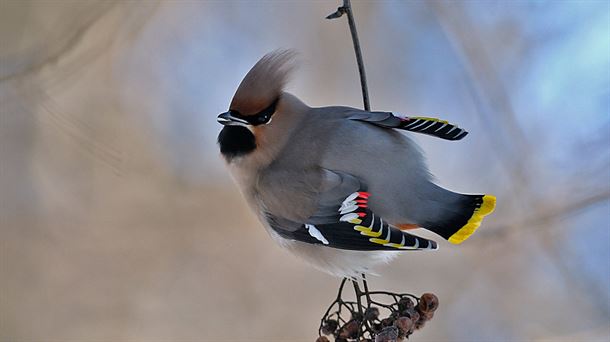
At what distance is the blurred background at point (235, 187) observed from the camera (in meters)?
2.76

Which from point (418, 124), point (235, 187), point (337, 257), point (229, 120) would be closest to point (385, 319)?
point (337, 257)

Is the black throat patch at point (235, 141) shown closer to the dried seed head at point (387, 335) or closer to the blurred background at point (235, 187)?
the dried seed head at point (387, 335)

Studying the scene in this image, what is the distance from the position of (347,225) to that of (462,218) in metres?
0.24

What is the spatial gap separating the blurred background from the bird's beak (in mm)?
1272

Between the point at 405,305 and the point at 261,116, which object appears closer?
the point at 261,116

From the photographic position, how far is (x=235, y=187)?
2.82 metres

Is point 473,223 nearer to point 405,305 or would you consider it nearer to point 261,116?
point 405,305

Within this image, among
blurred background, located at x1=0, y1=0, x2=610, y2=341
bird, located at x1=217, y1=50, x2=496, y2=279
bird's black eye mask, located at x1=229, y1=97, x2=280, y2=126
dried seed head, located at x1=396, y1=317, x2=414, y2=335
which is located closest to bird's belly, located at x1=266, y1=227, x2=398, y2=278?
bird, located at x1=217, y1=50, x2=496, y2=279

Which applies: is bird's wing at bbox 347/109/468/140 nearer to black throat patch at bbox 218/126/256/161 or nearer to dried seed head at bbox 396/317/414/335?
black throat patch at bbox 218/126/256/161

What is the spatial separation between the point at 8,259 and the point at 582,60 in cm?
210

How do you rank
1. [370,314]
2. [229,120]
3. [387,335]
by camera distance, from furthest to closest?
[370,314]
[387,335]
[229,120]

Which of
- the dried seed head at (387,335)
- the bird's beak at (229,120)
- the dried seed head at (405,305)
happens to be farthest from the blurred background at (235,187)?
the bird's beak at (229,120)

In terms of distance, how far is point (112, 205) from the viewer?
9.46 ft

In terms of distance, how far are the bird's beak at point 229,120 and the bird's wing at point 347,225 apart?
217 millimetres
